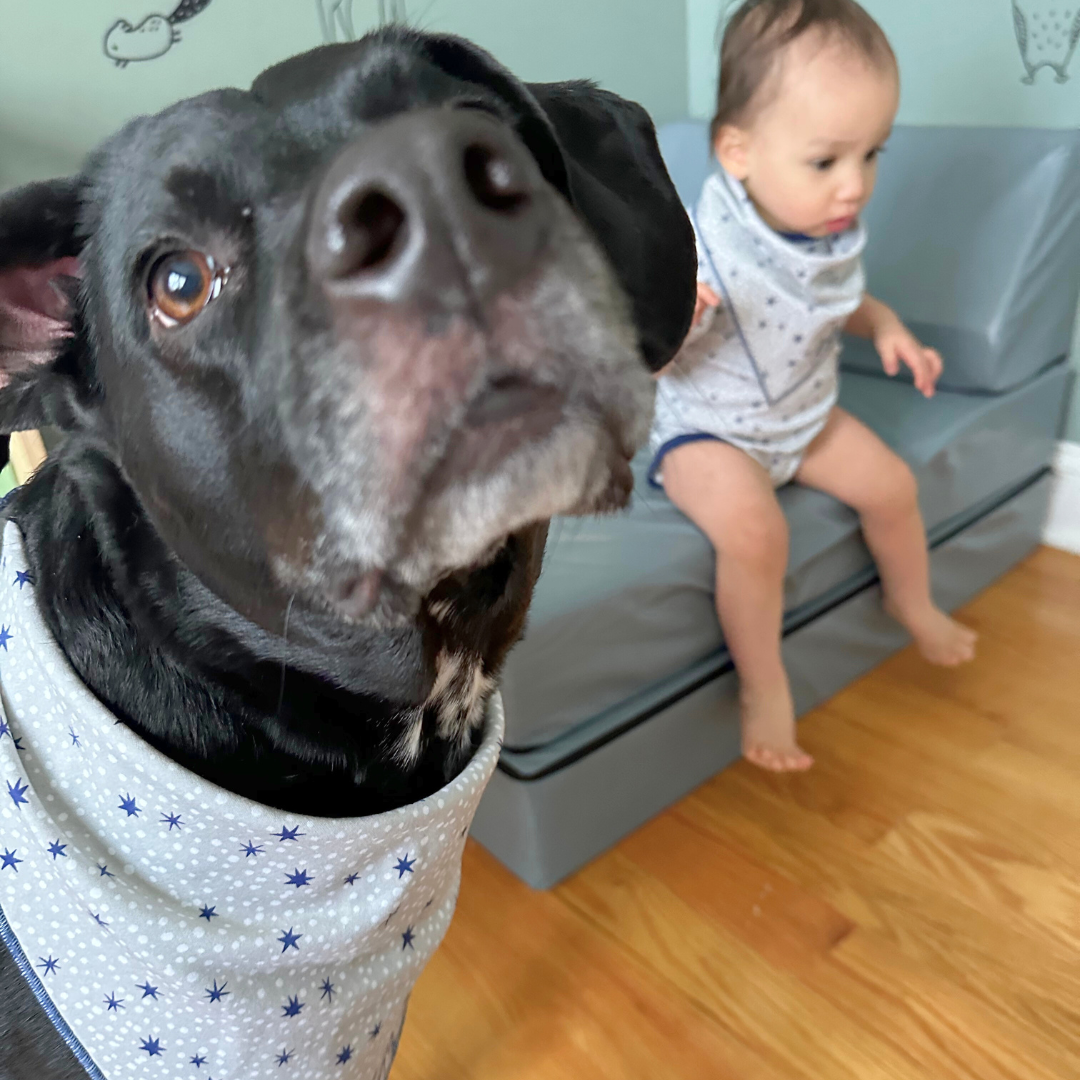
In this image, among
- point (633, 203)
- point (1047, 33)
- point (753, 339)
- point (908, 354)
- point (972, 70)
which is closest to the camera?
point (633, 203)

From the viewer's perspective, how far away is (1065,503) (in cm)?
213

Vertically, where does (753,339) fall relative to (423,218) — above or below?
below

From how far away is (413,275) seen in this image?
45cm

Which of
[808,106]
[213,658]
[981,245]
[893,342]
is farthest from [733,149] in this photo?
[213,658]

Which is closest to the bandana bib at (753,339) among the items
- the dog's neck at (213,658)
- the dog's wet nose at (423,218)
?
the dog's neck at (213,658)

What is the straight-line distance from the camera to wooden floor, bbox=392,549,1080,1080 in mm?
1233

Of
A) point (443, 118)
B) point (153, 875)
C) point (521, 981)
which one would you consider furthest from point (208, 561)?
point (521, 981)

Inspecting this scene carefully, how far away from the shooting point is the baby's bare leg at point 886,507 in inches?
64.8

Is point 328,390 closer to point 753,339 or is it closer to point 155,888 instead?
point 155,888

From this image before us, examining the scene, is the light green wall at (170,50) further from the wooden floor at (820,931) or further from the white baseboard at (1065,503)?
the white baseboard at (1065,503)

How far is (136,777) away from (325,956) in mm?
227

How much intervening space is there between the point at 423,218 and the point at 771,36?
1.37m

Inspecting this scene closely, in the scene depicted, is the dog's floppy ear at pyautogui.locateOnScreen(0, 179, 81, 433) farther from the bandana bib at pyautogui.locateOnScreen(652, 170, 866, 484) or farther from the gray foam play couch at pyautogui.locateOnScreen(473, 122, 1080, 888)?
the bandana bib at pyautogui.locateOnScreen(652, 170, 866, 484)

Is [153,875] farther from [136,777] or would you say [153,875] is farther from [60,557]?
[60,557]
